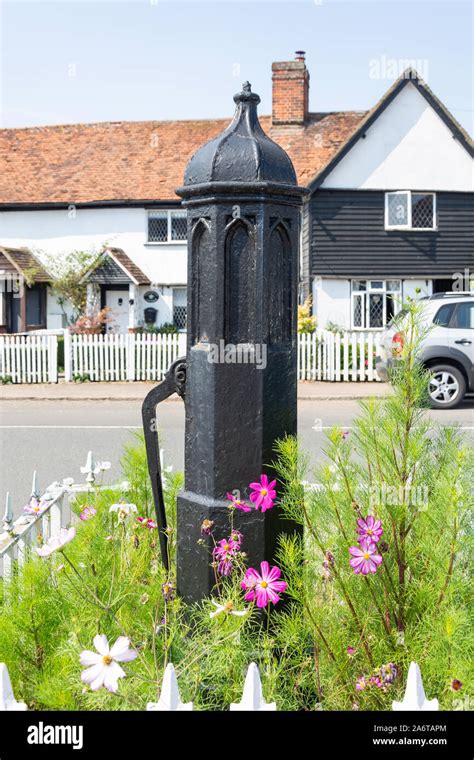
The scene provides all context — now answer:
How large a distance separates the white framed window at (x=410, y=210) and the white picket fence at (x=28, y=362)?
11231 millimetres

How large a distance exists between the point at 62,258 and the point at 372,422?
994 inches

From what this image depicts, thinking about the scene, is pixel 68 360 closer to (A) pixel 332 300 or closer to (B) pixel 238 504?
(A) pixel 332 300

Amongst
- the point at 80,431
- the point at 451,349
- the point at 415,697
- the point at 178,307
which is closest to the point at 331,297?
the point at 178,307

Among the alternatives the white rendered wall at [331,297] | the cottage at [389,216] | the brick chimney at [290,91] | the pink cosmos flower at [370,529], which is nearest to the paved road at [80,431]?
the pink cosmos flower at [370,529]

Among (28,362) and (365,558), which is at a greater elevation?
(28,362)

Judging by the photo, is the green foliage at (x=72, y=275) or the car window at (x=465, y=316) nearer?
the car window at (x=465, y=316)

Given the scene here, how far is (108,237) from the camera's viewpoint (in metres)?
26.9

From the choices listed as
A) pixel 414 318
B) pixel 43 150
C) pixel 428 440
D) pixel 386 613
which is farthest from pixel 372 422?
pixel 43 150

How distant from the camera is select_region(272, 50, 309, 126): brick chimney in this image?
26094 mm

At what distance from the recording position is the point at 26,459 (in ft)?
31.9

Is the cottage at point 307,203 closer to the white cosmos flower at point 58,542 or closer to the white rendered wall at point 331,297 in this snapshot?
the white rendered wall at point 331,297

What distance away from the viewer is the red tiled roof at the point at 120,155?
87.0 feet

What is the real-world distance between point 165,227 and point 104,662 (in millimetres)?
25530

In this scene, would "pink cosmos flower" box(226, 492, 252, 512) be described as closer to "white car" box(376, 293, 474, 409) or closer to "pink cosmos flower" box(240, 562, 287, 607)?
"pink cosmos flower" box(240, 562, 287, 607)
